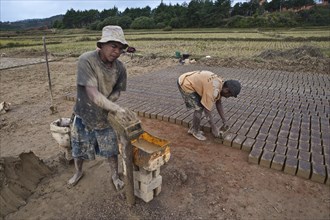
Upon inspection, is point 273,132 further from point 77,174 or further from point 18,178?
point 18,178

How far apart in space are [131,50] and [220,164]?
1041 centimetres

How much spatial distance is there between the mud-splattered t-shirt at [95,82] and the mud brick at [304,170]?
96.4 inches

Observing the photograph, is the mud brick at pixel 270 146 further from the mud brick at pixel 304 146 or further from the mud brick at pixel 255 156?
the mud brick at pixel 304 146

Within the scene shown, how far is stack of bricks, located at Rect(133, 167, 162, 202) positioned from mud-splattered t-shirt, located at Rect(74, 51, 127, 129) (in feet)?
2.16

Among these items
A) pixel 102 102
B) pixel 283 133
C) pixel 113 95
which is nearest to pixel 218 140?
pixel 283 133

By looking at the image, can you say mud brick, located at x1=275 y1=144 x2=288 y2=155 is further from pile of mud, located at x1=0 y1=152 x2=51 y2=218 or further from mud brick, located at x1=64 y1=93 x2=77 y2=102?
mud brick, located at x1=64 y1=93 x2=77 y2=102

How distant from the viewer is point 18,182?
282 centimetres

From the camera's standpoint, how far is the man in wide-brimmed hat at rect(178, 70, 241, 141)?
335cm

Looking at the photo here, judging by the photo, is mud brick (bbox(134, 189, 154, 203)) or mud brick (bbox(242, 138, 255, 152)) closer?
mud brick (bbox(134, 189, 154, 203))

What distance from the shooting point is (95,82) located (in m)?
2.32

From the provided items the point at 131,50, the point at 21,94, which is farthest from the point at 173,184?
the point at 131,50

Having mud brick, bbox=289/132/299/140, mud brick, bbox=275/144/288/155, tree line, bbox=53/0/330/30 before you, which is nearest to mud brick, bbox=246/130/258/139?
mud brick, bbox=275/144/288/155

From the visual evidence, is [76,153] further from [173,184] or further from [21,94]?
[21,94]

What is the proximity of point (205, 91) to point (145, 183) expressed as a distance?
5.30ft
